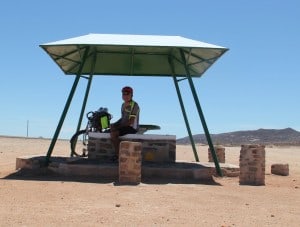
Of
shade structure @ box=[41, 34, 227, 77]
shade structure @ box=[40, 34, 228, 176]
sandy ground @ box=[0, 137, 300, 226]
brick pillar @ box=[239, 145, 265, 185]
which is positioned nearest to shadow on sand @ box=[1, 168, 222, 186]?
sandy ground @ box=[0, 137, 300, 226]

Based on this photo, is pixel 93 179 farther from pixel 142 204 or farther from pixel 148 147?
pixel 142 204

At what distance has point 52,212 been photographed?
23.3 feet

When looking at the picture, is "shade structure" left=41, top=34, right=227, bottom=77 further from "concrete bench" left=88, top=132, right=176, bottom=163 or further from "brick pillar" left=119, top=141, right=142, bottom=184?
"brick pillar" left=119, top=141, right=142, bottom=184

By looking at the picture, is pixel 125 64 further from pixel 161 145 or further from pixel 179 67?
pixel 161 145

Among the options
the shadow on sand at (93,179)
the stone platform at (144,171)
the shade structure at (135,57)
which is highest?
the shade structure at (135,57)

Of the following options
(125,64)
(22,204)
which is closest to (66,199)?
(22,204)

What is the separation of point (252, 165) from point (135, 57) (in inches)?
219

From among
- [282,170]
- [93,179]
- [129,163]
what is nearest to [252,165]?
[129,163]

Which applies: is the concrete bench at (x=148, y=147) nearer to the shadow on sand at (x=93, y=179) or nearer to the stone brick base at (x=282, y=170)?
the shadow on sand at (x=93, y=179)

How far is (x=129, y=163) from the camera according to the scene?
10.4 meters

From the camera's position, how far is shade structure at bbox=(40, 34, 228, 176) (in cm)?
1202

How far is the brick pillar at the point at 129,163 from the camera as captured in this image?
1034 cm

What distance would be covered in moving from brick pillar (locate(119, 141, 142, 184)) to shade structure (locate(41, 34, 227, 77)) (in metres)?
2.45

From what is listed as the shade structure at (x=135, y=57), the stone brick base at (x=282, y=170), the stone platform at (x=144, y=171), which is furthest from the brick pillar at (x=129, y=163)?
the stone brick base at (x=282, y=170)
